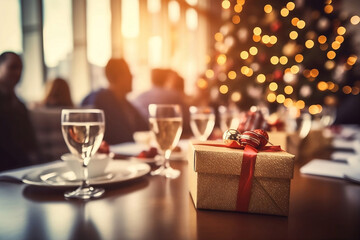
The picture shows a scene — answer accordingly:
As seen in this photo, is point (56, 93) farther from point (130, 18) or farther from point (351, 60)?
point (351, 60)

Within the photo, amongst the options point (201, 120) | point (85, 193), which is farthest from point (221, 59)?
point (85, 193)

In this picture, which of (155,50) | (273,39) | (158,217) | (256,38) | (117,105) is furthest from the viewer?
(155,50)

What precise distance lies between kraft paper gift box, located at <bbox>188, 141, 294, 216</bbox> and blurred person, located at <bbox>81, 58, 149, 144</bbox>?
170 centimetres

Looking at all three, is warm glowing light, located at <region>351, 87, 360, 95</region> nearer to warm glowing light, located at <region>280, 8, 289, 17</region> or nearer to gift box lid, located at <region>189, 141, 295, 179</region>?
warm glowing light, located at <region>280, 8, 289, 17</region>

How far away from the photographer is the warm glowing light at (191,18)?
769 centimetres

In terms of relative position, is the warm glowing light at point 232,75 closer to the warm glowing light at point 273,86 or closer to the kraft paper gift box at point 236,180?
the warm glowing light at point 273,86

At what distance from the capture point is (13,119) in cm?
235

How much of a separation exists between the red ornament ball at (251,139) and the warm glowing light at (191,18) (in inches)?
300

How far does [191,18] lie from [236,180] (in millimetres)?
7938

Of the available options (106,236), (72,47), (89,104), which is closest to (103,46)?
(72,47)

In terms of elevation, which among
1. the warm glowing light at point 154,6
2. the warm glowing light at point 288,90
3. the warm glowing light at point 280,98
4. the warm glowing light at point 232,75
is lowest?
the warm glowing light at point 280,98

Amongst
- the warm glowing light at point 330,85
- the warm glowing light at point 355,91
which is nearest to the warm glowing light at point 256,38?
the warm glowing light at point 330,85

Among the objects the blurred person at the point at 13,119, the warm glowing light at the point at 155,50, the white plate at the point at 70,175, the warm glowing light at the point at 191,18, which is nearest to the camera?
the white plate at the point at 70,175

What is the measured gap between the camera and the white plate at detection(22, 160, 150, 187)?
2.06ft
